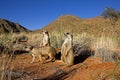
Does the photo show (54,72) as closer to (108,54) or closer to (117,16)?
(108,54)

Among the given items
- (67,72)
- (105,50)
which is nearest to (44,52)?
(105,50)

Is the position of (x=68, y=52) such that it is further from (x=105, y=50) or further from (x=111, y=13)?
(x=111, y=13)

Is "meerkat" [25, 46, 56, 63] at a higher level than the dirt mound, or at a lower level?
higher

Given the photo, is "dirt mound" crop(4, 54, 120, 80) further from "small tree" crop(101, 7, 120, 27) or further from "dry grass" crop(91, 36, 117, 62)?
"small tree" crop(101, 7, 120, 27)

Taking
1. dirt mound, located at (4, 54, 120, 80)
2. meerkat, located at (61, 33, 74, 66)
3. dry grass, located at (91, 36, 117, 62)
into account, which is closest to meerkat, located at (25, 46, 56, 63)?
dirt mound, located at (4, 54, 120, 80)

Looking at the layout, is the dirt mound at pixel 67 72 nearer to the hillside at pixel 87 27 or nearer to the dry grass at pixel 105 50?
the dry grass at pixel 105 50

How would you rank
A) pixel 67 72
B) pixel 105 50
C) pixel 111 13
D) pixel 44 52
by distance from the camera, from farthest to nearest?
pixel 111 13 < pixel 44 52 < pixel 105 50 < pixel 67 72

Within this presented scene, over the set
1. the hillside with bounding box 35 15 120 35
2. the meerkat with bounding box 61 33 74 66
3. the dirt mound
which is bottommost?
the dirt mound

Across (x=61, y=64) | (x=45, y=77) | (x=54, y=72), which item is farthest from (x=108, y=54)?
(x=45, y=77)

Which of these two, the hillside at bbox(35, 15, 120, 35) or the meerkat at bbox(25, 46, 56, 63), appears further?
the hillside at bbox(35, 15, 120, 35)

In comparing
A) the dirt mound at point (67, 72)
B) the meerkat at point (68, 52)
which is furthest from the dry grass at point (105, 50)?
the meerkat at point (68, 52)

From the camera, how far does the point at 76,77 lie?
724cm

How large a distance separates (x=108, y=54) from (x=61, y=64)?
1715mm

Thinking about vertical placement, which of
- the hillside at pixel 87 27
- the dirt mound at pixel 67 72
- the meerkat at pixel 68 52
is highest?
the hillside at pixel 87 27
